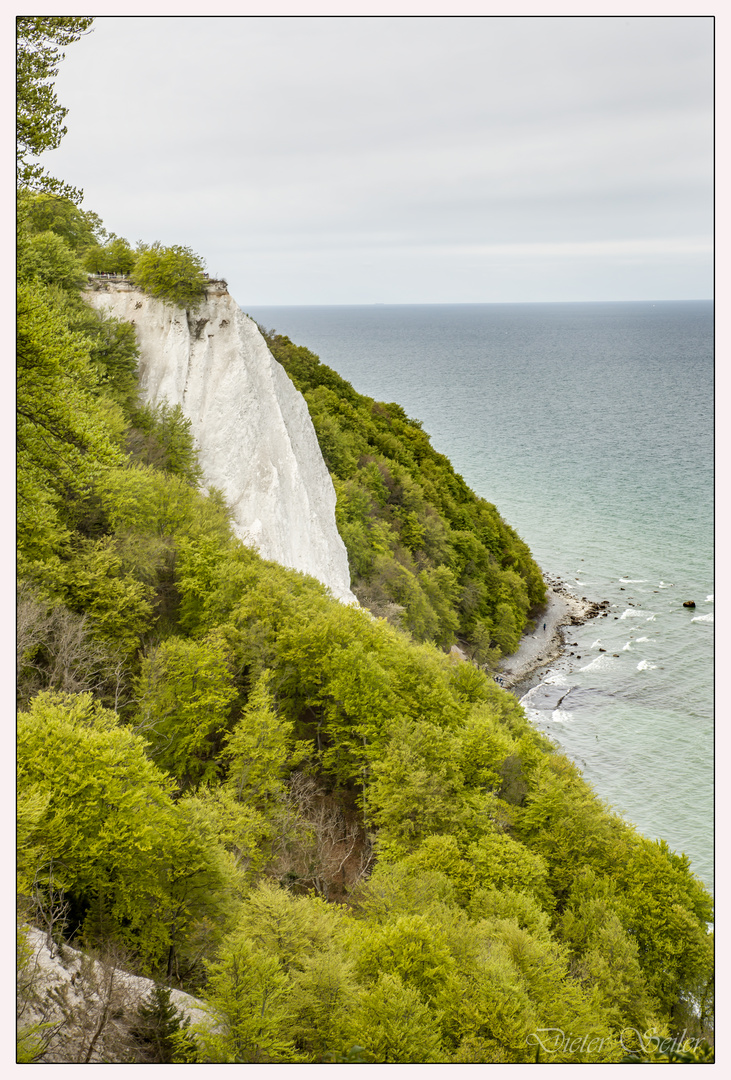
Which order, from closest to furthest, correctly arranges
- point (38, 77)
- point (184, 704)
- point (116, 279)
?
point (38, 77)
point (184, 704)
point (116, 279)

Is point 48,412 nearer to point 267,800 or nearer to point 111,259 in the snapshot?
point 267,800

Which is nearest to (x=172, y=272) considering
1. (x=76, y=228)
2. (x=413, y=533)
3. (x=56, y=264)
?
(x=56, y=264)

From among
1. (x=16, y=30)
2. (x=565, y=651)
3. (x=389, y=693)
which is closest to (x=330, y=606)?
(x=389, y=693)

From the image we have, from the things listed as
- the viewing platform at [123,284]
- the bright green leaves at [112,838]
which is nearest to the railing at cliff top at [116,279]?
the viewing platform at [123,284]

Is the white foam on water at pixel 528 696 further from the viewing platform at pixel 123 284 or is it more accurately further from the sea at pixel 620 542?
the viewing platform at pixel 123 284

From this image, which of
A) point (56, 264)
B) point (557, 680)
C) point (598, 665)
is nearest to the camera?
point (56, 264)
